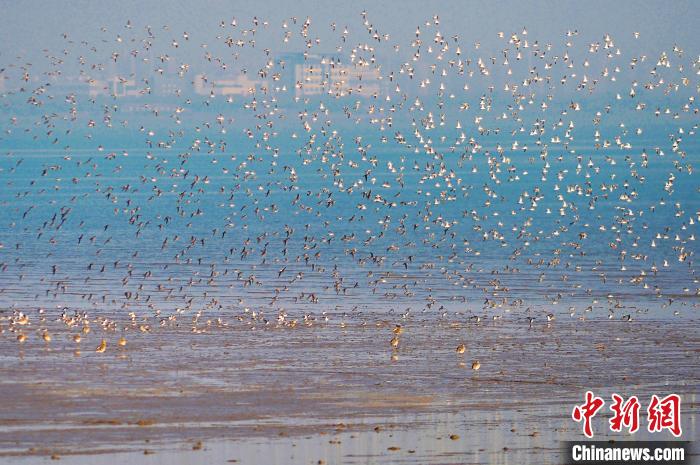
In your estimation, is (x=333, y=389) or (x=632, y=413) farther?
(x=333, y=389)

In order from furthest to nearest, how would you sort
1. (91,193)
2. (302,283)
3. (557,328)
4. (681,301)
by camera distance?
1. (91,193)
2. (302,283)
3. (681,301)
4. (557,328)

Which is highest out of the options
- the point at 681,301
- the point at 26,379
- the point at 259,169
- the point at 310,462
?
the point at 259,169

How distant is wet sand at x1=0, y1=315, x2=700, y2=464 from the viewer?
1019 inches

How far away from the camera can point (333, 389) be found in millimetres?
31359

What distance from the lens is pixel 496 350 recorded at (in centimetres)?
3697

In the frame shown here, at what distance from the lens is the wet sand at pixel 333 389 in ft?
84.9

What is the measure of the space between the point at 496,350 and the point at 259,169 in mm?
149590

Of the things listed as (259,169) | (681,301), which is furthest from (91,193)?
(681,301)

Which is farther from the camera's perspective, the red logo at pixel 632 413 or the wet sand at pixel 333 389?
the red logo at pixel 632 413

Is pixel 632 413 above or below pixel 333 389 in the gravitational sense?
below

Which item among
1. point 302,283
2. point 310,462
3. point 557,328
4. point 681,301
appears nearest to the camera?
point 310,462

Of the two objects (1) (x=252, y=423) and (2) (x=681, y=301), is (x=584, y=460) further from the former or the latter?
(2) (x=681, y=301)

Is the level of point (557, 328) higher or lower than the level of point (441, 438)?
higher

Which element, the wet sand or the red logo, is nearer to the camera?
the wet sand
